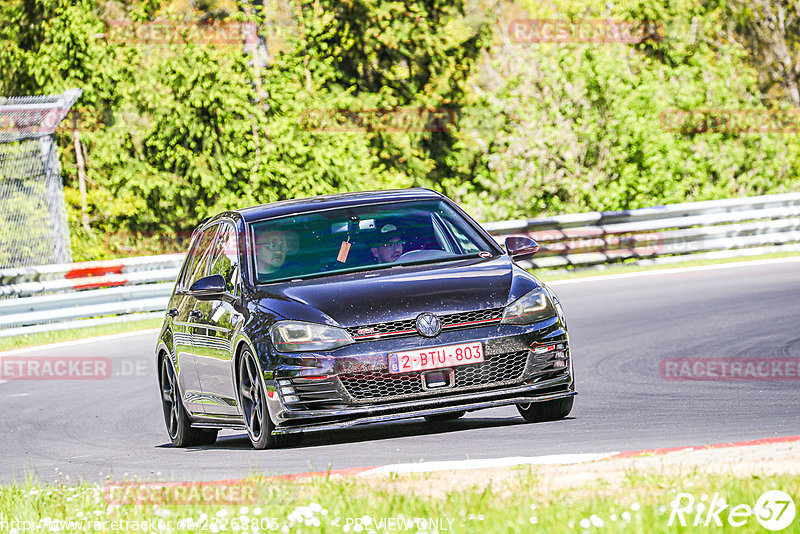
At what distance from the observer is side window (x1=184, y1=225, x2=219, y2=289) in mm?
10398

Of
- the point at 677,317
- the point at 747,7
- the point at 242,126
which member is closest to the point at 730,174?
the point at 242,126

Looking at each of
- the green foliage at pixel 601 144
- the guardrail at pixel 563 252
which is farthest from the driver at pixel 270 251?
the green foliage at pixel 601 144

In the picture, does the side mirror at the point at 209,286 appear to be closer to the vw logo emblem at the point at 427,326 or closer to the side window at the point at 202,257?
the side window at the point at 202,257

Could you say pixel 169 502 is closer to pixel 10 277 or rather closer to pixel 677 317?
pixel 677 317

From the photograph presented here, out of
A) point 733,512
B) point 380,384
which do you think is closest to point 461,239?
point 380,384

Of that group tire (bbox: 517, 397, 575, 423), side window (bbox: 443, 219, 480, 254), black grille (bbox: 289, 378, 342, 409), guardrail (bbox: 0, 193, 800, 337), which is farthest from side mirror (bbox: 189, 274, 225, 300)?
guardrail (bbox: 0, 193, 800, 337)

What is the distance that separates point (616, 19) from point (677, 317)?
A: 27963mm

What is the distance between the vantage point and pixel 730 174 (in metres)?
30.6

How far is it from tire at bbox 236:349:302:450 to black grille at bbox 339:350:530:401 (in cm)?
54

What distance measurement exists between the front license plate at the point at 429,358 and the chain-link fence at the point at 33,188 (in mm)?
12164

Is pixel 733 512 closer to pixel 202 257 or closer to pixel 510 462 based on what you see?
pixel 510 462

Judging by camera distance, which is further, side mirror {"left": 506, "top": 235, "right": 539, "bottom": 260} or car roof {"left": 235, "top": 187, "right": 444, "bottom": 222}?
car roof {"left": 235, "top": 187, "right": 444, "bottom": 222}

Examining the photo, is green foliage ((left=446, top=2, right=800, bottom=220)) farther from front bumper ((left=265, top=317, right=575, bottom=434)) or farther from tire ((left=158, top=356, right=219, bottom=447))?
front bumper ((left=265, top=317, right=575, bottom=434))

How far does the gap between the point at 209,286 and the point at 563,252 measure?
14391mm
